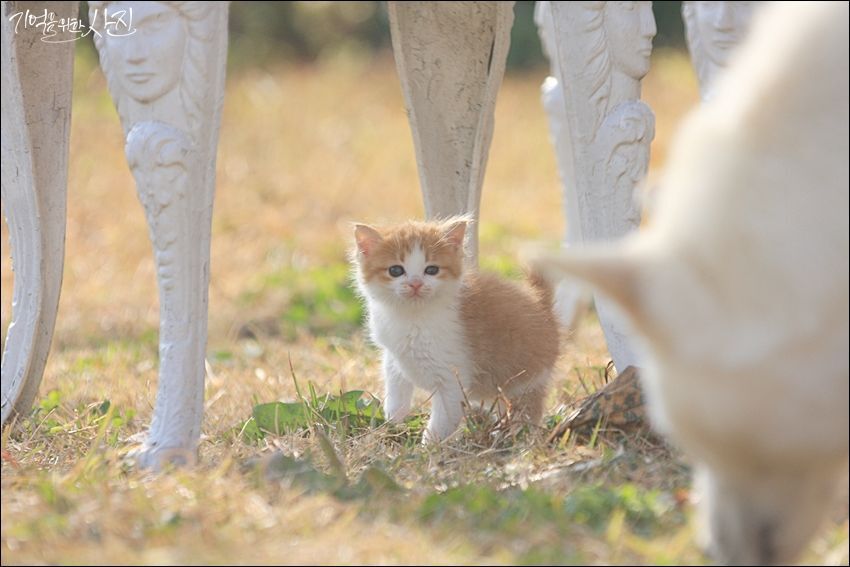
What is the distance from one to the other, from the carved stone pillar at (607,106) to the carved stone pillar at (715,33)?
111 millimetres

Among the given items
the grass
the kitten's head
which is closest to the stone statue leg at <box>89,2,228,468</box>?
the grass

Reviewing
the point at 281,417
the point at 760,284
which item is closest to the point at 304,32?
the point at 281,417

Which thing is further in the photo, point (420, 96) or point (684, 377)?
point (420, 96)

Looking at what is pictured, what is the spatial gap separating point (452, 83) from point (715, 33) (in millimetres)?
992

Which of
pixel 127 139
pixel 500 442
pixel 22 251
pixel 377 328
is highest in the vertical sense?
pixel 127 139

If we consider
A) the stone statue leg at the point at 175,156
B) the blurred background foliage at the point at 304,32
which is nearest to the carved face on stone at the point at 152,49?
the stone statue leg at the point at 175,156

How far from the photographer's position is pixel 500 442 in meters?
2.78

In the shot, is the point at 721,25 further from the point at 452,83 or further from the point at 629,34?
the point at 452,83

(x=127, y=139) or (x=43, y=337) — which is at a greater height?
(x=127, y=139)

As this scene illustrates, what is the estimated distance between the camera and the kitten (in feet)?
5.49

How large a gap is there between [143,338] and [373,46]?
21.8ft

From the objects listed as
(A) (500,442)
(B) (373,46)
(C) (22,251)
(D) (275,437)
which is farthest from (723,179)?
(B) (373,46)

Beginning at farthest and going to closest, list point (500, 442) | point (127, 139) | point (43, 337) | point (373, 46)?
1. point (373, 46)
2. point (43, 337)
3. point (500, 442)
4. point (127, 139)

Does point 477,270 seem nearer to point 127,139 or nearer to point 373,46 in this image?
point 127,139
